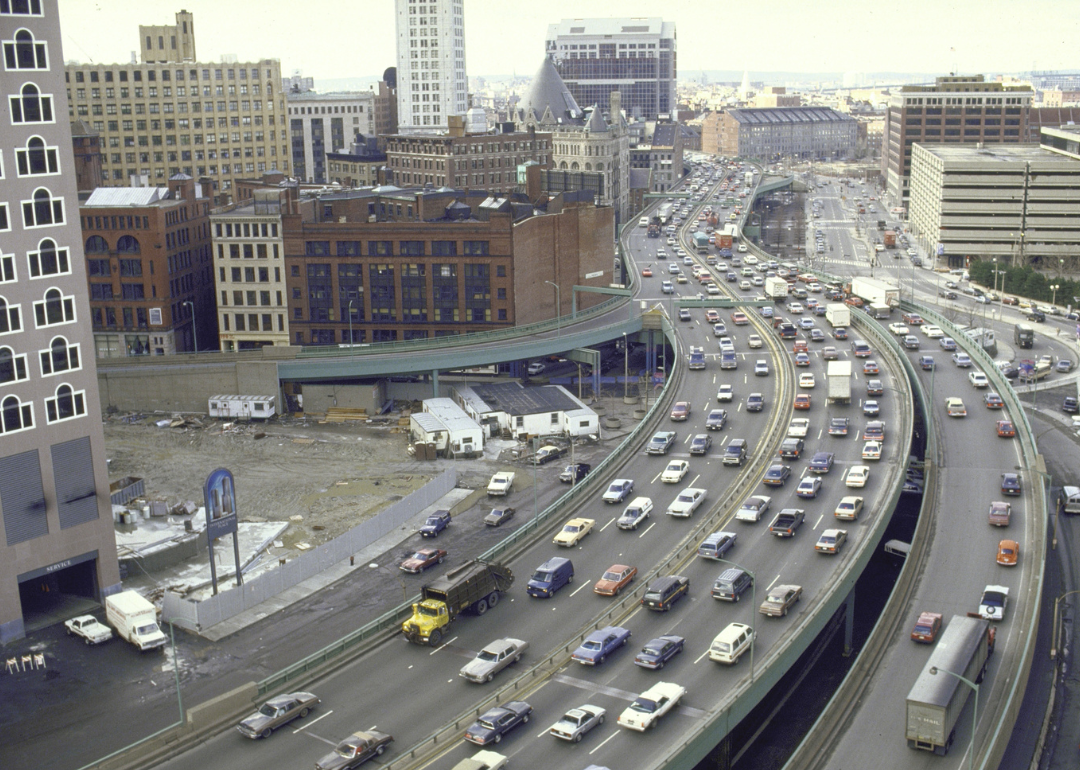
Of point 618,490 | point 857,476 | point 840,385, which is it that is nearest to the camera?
point 857,476

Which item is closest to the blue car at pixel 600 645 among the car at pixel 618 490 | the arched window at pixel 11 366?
the car at pixel 618 490

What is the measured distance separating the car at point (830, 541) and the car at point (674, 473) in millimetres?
14399

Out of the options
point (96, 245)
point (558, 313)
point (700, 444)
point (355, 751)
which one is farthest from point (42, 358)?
point (558, 313)

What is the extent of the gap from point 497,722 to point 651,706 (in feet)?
21.5

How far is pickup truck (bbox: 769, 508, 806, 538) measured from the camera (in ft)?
230

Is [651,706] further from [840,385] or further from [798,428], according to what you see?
[840,385]

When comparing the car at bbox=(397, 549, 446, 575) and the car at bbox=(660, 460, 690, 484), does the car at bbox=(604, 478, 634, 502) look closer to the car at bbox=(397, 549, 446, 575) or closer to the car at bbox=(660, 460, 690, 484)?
the car at bbox=(660, 460, 690, 484)

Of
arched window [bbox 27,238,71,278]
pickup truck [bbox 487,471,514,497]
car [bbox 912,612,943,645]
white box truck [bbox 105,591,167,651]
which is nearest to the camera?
car [bbox 912,612,943,645]

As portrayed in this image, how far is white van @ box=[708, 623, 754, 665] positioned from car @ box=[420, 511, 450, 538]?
3109 centimetres

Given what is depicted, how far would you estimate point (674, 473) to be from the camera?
8156 centimetres

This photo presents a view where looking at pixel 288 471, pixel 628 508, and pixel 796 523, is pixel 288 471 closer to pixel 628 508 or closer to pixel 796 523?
pixel 628 508

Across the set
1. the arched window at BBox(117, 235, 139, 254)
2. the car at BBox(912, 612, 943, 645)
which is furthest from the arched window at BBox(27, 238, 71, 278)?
the arched window at BBox(117, 235, 139, 254)

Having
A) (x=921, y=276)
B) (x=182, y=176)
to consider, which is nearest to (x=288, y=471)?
(x=182, y=176)

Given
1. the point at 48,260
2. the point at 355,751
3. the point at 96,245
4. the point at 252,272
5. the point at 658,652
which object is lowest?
the point at 355,751
